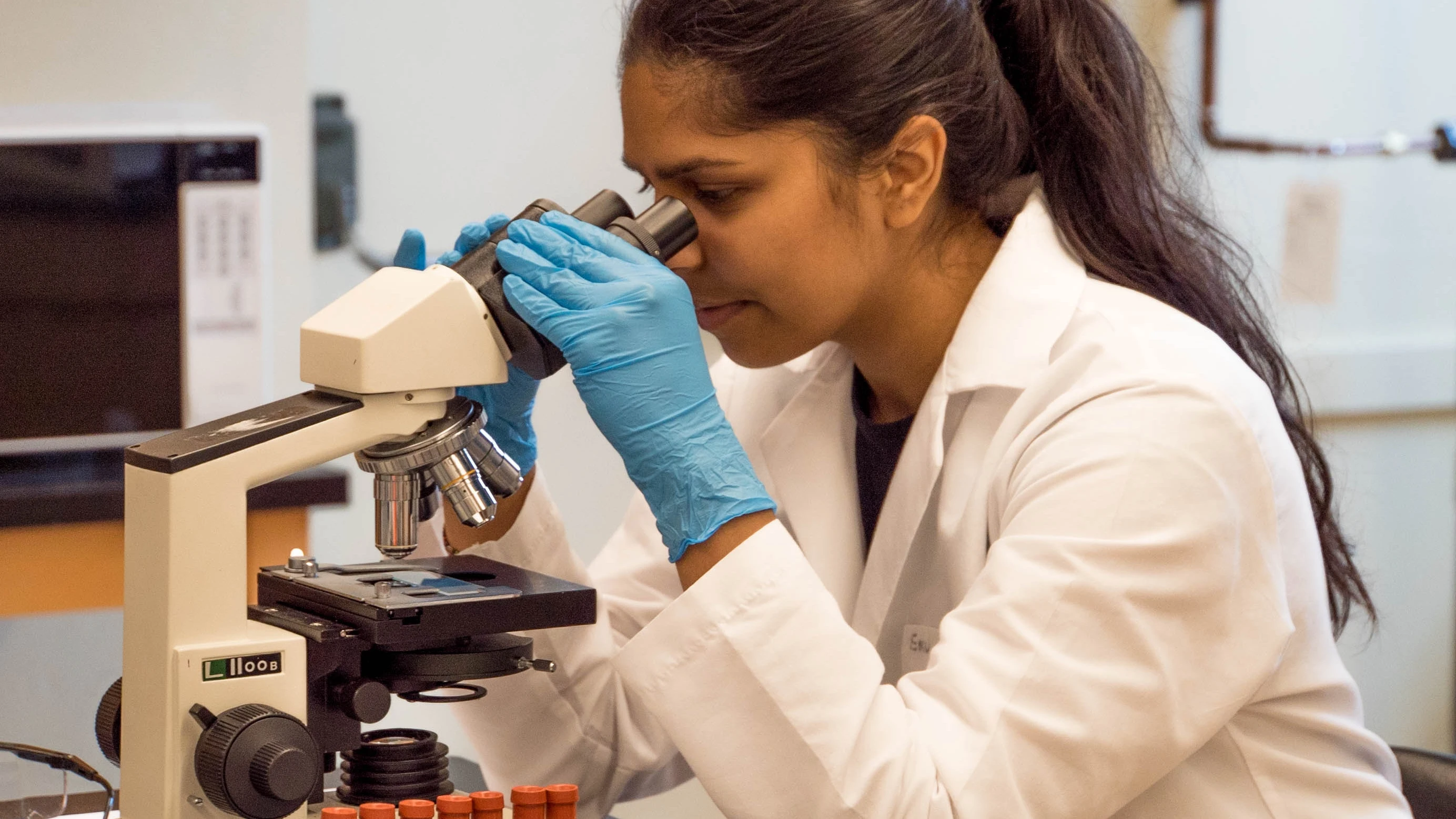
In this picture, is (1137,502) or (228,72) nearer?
(1137,502)

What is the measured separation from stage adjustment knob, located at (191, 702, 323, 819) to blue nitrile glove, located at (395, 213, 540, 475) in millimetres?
409

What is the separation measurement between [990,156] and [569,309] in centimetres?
46

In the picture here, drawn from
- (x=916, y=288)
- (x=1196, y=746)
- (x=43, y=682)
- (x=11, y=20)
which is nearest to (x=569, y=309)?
(x=916, y=288)

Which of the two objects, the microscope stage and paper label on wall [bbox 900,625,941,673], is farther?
paper label on wall [bbox 900,625,941,673]

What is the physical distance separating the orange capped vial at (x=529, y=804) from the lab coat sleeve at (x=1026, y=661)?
19 cm

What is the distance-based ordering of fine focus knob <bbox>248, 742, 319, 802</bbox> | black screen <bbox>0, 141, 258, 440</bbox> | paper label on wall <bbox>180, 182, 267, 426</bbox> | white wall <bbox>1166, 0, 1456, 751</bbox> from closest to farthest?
fine focus knob <bbox>248, 742, 319, 802</bbox>, black screen <bbox>0, 141, 258, 440</bbox>, paper label on wall <bbox>180, 182, 267, 426</bbox>, white wall <bbox>1166, 0, 1456, 751</bbox>

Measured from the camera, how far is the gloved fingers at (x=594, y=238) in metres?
1.05

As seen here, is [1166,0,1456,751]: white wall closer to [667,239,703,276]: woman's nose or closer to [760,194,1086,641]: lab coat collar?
[760,194,1086,641]: lab coat collar

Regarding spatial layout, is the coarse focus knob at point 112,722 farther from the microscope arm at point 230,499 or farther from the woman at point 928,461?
the woman at point 928,461

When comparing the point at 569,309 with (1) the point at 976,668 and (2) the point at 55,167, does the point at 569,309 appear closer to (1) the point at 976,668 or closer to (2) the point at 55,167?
(1) the point at 976,668

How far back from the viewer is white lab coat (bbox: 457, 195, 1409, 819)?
3.22ft

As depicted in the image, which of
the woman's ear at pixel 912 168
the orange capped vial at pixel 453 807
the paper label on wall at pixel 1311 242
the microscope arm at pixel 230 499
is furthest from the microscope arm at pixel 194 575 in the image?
the paper label on wall at pixel 1311 242

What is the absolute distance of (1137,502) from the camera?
1.01m

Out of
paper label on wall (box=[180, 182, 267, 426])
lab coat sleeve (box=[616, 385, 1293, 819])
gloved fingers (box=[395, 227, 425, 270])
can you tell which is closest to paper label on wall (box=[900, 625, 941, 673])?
lab coat sleeve (box=[616, 385, 1293, 819])
